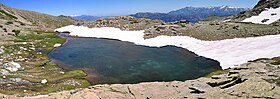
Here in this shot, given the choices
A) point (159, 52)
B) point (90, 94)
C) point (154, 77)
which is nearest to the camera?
point (90, 94)

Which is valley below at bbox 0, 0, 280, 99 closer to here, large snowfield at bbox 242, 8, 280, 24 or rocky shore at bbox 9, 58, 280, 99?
rocky shore at bbox 9, 58, 280, 99

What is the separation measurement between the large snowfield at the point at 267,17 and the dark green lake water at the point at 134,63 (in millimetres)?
42524

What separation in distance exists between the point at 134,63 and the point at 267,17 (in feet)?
218

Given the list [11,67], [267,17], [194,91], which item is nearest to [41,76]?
[11,67]

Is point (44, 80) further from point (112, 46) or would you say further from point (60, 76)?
point (112, 46)

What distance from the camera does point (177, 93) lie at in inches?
1001

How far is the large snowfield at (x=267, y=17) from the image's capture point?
95744mm

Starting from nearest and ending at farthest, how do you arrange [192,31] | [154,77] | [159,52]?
[154,77], [159,52], [192,31]

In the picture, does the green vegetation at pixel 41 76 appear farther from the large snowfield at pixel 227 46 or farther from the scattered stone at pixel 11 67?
the large snowfield at pixel 227 46

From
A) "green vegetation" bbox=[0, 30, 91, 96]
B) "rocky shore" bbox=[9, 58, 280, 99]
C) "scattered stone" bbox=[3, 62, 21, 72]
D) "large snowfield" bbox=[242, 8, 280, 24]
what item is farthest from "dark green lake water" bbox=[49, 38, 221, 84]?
"large snowfield" bbox=[242, 8, 280, 24]

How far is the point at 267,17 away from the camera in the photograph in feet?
332

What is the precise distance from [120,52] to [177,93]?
158 ft

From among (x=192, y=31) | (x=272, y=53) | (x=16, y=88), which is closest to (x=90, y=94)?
(x=16, y=88)

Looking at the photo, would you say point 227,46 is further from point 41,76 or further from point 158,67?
point 41,76
